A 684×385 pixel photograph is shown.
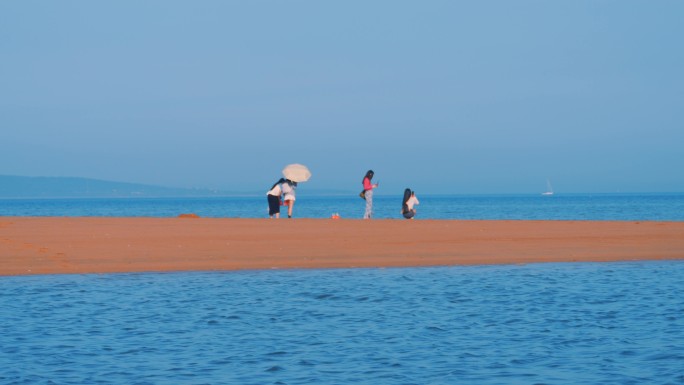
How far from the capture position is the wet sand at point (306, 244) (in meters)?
18.8

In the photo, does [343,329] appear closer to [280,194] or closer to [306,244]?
[306,244]

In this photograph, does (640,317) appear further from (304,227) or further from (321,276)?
(304,227)

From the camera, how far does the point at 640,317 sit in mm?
12211

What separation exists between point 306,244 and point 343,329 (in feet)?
34.3

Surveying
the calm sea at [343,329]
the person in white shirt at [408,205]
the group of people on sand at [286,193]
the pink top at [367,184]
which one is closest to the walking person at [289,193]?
the group of people on sand at [286,193]

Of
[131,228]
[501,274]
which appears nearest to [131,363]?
[501,274]

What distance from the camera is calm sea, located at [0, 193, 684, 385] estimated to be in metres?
9.12

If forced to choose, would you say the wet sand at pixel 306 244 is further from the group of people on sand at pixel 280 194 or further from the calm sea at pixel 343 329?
the group of people on sand at pixel 280 194

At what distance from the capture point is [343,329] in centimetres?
1138

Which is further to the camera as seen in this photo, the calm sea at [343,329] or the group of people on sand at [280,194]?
the group of people on sand at [280,194]

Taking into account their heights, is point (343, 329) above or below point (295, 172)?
below

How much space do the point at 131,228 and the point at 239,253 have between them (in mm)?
6342

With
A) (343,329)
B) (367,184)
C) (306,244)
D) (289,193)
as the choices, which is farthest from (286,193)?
(343,329)

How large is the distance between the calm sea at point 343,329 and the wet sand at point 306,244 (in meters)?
2.01
